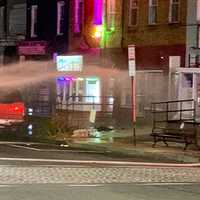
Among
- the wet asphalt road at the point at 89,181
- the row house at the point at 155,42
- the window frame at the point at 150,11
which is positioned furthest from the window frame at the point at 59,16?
the wet asphalt road at the point at 89,181

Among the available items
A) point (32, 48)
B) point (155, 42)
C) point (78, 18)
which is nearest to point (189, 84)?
point (155, 42)

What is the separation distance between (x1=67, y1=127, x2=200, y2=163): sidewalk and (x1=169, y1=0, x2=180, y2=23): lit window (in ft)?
27.3

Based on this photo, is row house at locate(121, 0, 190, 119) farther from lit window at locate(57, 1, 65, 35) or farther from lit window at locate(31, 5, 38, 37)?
lit window at locate(31, 5, 38, 37)

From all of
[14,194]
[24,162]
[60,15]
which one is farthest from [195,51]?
[14,194]

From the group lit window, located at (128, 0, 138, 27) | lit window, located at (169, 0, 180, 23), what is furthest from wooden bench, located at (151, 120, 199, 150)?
lit window, located at (128, 0, 138, 27)

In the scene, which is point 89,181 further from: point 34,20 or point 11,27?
point 11,27

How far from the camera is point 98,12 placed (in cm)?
3822

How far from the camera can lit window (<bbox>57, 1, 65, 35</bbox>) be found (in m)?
42.7

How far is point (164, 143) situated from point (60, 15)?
2180 cm

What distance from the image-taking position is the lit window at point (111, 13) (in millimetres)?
36719

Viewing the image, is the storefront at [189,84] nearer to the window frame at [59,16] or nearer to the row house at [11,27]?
the window frame at [59,16]

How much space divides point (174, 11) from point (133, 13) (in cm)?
312

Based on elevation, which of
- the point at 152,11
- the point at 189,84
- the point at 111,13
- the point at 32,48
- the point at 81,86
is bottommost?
the point at 81,86

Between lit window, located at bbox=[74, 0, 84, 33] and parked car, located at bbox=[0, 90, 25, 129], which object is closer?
parked car, located at bbox=[0, 90, 25, 129]
